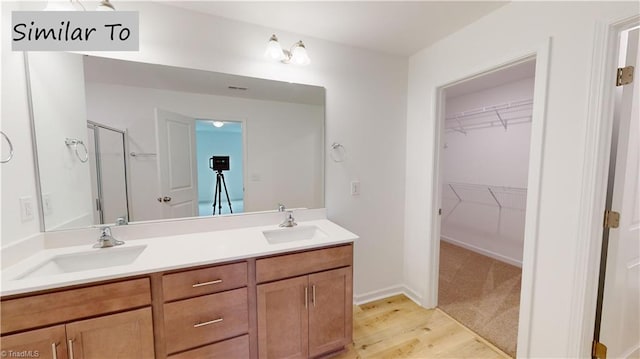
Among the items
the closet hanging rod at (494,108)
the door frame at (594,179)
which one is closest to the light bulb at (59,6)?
the door frame at (594,179)

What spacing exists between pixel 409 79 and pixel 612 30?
4.40ft

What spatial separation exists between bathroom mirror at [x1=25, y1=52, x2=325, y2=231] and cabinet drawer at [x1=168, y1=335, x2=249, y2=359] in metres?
0.83

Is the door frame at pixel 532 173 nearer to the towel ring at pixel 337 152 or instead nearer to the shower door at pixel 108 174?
the towel ring at pixel 337 152

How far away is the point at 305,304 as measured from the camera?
5.00 ft

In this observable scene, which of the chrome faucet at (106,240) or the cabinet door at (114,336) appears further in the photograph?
the chrome faucet at (106,240)

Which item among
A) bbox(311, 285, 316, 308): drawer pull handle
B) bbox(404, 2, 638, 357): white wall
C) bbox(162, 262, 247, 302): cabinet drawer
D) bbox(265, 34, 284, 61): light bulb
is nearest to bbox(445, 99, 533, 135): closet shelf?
bbox(404, 2, 638, 357): white wall

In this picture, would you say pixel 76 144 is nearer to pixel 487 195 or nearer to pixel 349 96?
pixel 349 96

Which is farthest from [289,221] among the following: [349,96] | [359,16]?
[359,16]

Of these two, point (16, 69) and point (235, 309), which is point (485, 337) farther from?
point (16, 69)

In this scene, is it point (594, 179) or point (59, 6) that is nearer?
point (594, 179)

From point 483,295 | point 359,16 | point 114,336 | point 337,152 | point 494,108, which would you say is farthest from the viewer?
point 494,108

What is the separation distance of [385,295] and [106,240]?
2281 mm

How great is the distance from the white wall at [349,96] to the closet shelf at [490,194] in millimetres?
1802

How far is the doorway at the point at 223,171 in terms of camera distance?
5.90 feet
